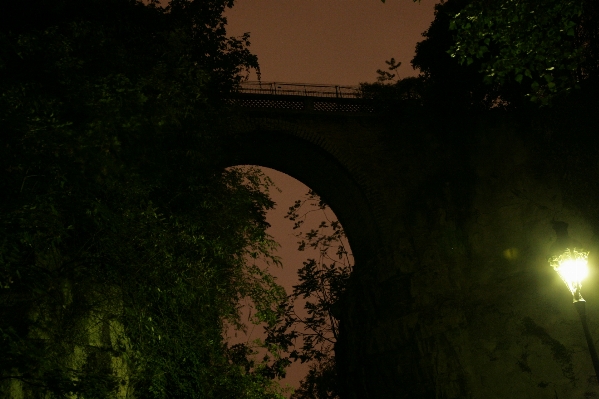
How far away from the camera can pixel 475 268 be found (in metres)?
17.4

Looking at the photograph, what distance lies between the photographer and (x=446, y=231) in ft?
59.0

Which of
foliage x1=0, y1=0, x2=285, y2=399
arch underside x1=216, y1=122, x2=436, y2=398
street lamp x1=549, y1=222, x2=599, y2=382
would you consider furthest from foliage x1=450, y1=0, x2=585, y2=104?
arch underside x1=216, y1=122, x2=436, y2=398

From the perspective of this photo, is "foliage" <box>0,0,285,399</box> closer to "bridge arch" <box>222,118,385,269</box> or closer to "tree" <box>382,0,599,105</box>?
"tree" <box>382,0,599,105</box>

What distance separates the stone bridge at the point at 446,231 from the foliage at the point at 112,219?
221 inches

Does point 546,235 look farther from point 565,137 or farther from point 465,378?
point 465,378

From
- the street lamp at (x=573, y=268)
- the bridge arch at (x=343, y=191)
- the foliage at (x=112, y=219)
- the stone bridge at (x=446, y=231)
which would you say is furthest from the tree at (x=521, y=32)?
the bridge arch at (x=343, y=191)

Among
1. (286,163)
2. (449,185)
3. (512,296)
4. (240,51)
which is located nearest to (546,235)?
(512,296)

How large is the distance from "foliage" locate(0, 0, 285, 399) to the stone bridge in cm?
561

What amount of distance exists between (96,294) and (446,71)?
1485cm

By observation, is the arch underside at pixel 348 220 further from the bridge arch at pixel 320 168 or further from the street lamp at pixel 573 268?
the street lamp at pixel 573 268

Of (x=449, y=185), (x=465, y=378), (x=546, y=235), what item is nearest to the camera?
(x=465, y=378)

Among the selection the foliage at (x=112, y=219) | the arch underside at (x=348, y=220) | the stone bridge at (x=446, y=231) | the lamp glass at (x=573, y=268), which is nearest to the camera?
the foliage at (x=112, y=219)

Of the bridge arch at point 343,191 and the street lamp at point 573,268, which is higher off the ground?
the bridge arch at point 343,191

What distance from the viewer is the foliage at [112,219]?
5.61 meters
